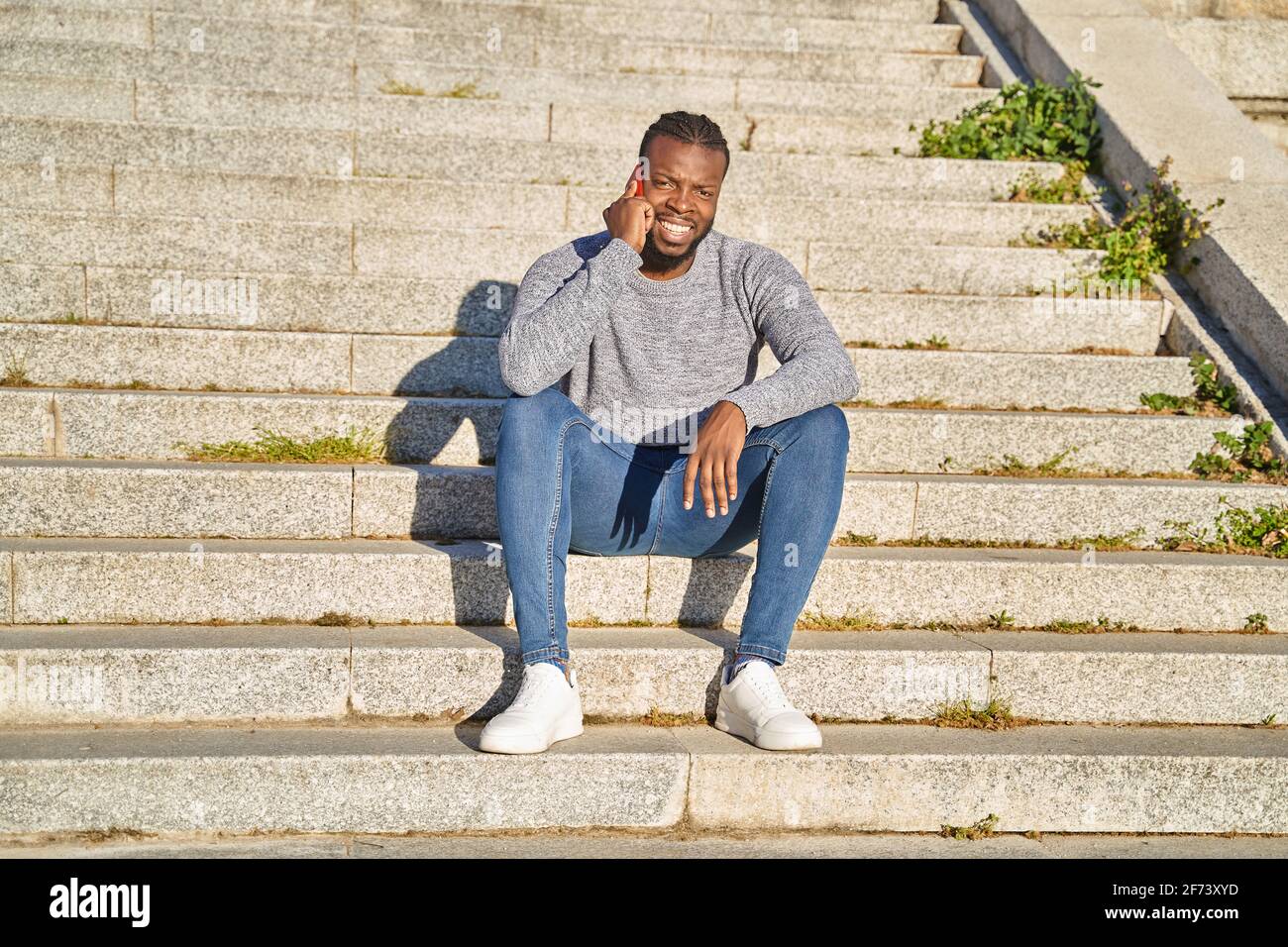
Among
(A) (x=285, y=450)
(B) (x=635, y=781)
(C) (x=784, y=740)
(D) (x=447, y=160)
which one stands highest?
(D) (x=447, y=160)

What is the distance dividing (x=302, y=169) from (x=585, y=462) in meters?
3.05

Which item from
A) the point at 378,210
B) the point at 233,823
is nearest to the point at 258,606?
the point at 233,823

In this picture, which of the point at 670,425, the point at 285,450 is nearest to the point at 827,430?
the point at 670,425

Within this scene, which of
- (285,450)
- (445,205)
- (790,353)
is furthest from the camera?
(445,205)

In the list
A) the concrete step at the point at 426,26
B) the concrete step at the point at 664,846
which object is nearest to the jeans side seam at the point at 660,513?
the concrete step at the point at 664,846

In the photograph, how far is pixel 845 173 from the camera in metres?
6.43

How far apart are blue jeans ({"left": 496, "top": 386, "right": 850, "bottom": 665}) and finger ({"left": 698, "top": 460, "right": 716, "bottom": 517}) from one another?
0.50 ft

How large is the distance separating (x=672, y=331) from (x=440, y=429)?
109cm

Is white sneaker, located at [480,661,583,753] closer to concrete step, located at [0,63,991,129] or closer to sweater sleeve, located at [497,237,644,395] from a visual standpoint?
sweater sleeve, located at [497,237,644,395]

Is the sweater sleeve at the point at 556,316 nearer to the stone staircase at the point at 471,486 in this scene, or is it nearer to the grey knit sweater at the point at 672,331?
the grey knit sweater at the point at 672,331

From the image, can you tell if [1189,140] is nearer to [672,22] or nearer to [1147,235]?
[1147,235]

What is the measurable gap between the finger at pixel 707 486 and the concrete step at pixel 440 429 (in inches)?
53.6

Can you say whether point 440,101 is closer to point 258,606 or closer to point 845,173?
point 845,173

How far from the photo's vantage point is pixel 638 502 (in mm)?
3814
